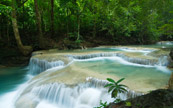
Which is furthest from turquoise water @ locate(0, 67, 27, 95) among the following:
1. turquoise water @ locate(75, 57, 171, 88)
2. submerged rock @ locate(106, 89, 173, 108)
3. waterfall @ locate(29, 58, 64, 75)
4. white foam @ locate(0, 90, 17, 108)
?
submerged rock @ locate(106, 89, 173, 108)

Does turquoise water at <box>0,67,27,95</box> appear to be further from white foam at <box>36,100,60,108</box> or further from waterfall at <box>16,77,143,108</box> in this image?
white foam at <box>36,100,60,108</box>

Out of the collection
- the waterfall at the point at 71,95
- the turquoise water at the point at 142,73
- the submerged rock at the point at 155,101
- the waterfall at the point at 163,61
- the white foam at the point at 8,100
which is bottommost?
the white foam at the point at 8,100

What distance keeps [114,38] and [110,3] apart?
4773 millimetres

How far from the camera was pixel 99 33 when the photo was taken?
773 inches

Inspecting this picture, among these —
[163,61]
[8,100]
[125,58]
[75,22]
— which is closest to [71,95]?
[8,100]

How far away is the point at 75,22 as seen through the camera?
18.2 m

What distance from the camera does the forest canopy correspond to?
13047mm

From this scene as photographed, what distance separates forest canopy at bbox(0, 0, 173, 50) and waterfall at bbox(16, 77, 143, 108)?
706cm

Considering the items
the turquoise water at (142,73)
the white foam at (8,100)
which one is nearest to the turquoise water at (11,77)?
the white foam at (8,100)

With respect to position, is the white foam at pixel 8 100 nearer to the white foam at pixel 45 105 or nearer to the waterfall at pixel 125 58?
the white foam at pixel 45 105

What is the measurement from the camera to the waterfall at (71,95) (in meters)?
4.48

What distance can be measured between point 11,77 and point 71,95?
5.61 metres

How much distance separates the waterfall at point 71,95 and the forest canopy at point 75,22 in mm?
7060

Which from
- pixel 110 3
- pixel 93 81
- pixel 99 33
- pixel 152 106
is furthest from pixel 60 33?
pixel 152 106
